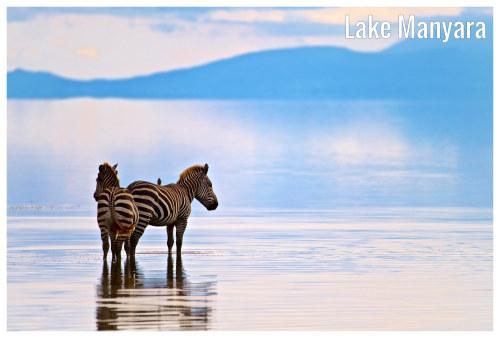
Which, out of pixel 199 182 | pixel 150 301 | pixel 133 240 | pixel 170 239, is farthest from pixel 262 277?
pixel 199 182

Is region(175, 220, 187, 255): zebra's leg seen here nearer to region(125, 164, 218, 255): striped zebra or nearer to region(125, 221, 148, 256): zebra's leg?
region(125, 164, 218, 255): striped zebra

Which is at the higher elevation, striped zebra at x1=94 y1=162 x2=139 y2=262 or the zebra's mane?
the zebra's mane

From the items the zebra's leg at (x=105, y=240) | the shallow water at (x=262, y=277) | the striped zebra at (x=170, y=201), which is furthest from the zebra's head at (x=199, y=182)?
the zebra's leg at (x=105, y=240)

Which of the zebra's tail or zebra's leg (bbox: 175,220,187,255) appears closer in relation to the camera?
the zebra's tail

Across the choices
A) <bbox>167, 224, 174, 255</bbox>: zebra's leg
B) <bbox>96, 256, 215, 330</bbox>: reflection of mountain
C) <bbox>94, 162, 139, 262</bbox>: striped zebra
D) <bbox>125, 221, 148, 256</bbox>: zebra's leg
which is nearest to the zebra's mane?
<bbox>167, 224, 174, 255</bbox>: zebra's leg

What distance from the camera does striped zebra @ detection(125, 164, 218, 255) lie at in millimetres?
18859

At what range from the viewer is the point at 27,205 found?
26.0 metres

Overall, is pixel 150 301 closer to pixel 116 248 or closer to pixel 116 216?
pixel 116 216

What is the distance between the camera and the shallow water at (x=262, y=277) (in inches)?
577

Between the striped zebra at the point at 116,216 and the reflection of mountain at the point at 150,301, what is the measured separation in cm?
39

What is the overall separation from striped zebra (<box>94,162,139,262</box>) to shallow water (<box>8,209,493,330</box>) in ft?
0.89

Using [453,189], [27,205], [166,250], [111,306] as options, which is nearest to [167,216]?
[166,250]

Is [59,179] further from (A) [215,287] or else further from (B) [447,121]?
(B) [447,121]

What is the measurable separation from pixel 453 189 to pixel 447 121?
41.9 m
